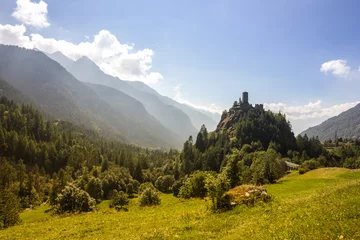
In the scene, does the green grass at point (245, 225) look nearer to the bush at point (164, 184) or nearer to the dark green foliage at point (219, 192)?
the dark green foliage at point (219, 192)

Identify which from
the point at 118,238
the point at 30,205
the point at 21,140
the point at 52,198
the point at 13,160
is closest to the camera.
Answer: the point at 118,238

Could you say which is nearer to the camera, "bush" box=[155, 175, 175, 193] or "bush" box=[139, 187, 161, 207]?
"bush" box=[139, 187, 161, 207]

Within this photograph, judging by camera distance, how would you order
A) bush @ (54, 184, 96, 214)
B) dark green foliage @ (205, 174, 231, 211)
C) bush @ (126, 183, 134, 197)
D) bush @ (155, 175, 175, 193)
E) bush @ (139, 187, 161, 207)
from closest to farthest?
dark green foliage @ (205, 174, 231, 211)
bush @ (54, 184, 96, 214)
bush @ (139, 187, 161, 207)
bush @ (126, 183, 134, 197)
bush @ (155, 175, 175, 193)

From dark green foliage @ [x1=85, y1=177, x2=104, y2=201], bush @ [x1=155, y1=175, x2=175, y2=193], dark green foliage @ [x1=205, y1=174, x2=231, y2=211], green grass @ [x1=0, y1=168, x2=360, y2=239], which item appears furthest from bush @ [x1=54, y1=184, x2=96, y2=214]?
bush @ [x1=155, y1=175, x2=175, y2=193]

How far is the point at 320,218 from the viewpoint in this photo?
57.7 ft

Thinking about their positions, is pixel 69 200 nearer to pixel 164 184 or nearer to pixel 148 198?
pixel 148 198

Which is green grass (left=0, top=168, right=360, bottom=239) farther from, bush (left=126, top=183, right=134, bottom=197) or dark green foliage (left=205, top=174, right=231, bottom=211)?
bush (left=126, top=183, right=134, bottom=197)

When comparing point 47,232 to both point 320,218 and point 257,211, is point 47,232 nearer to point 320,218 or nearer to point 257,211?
point 257,211

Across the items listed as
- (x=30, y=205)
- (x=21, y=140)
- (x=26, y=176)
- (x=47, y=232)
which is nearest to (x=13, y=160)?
(x=21, y=140)

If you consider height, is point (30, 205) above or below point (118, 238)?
below

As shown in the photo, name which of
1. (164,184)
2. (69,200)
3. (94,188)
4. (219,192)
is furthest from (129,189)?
(219,192)

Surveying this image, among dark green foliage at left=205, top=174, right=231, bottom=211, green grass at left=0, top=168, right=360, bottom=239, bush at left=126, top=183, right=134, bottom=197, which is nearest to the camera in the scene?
green grass at left=0, top=168, right=360, bottom=239

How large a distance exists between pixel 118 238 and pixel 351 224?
765 inches

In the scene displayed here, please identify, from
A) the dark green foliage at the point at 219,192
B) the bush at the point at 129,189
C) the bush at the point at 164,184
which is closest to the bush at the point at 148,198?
the dark green foliage at the point at 219,192
